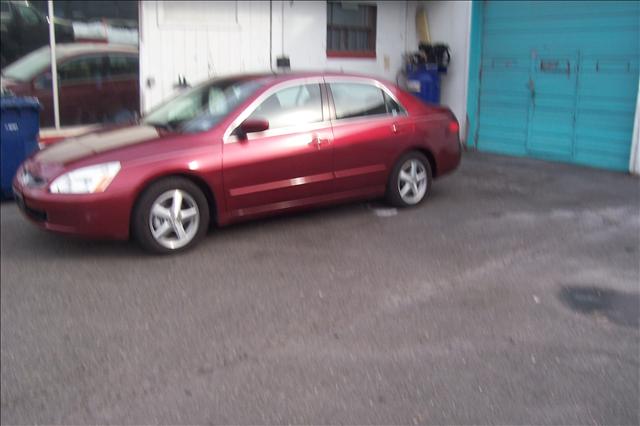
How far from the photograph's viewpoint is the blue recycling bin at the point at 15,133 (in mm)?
7730

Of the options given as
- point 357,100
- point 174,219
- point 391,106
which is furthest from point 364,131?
point 174,219

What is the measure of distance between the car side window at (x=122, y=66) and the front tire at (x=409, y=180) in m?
4.58

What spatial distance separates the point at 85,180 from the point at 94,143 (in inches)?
27.3

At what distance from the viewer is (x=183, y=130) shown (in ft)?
20.6

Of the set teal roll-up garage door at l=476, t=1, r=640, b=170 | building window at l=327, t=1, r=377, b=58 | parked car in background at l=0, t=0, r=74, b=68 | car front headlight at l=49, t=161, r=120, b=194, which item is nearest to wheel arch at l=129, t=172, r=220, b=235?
car front headlight at l=49, t=161, r=120, b=194

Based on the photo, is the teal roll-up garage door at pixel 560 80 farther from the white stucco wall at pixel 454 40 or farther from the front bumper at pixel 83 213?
the front bumper at pixel 83 213

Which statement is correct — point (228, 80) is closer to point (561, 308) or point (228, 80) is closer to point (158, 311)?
point (158, 311)

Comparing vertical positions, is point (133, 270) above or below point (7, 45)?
below

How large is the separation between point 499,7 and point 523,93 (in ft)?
5.12

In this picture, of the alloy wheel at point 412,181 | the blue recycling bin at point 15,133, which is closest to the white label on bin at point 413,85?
the alloy wheel at point 412,181

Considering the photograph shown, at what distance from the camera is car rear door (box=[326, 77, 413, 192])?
6.92 meters

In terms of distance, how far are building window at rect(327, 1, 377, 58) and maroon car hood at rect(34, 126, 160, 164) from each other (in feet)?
19.8

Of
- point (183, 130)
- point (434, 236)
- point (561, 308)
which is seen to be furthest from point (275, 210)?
point (561, 308)

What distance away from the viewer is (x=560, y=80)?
35.0 ft
